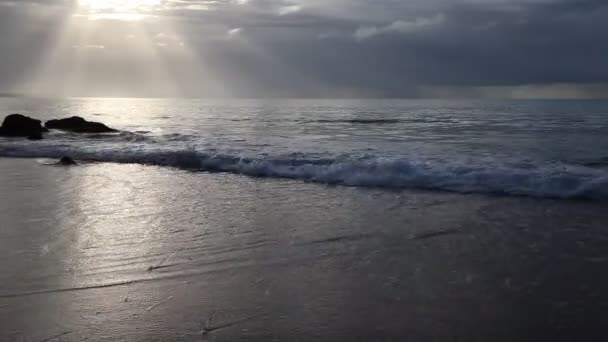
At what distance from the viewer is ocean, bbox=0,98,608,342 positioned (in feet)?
12.8

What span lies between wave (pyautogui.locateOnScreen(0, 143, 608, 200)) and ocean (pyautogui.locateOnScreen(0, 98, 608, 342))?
0.06 m

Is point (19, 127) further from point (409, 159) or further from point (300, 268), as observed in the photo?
point (300, 268)

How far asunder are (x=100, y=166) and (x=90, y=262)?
959 centimetres

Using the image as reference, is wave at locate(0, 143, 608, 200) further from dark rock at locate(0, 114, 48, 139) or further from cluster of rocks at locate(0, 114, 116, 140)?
dark rock at locate(0, 114, 48, 139)

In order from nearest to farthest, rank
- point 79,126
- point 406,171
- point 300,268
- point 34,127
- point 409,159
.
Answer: point 300,268
point 406,171
point 409,159
point 34,127
point 79,126

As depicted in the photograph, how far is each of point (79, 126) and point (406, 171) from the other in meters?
20.9

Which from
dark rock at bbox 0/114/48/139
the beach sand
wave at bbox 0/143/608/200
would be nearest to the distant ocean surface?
wave at bbox 0/143/608/200

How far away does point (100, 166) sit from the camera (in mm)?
14289

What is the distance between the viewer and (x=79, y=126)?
2675cm

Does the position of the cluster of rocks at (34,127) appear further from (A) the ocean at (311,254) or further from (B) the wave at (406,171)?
(A) the ocean at (311,254)

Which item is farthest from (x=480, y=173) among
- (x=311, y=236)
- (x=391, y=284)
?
(x=391, y=284)

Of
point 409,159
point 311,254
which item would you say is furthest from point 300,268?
point 409,159

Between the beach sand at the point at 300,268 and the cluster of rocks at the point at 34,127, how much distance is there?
643 inches

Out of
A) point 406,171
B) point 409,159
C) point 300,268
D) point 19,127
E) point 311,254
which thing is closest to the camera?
point 300,268
